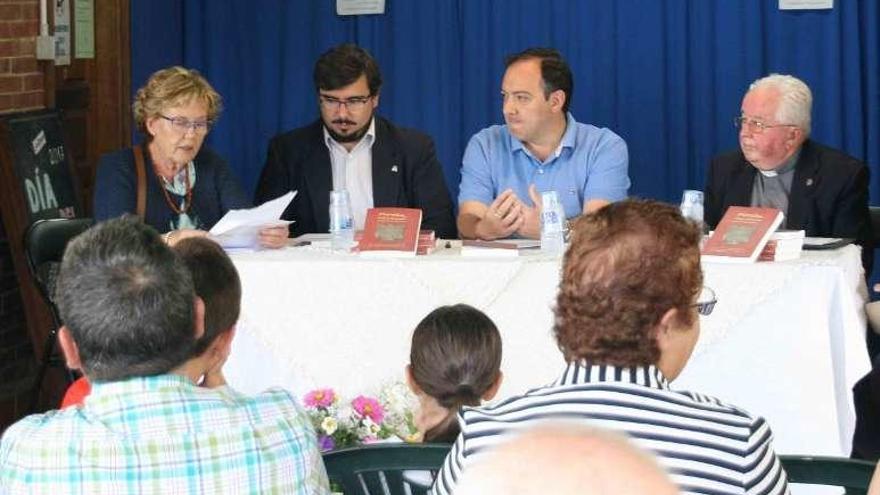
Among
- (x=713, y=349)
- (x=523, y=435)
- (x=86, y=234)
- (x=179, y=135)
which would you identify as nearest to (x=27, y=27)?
(x=179, y=135)

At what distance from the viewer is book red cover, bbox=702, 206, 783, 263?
14.2 ft

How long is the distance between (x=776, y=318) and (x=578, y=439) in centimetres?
323

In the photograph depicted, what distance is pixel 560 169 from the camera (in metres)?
5.36

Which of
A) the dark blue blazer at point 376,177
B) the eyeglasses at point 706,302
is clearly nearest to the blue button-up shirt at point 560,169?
the dark blue blazer at point 376,177

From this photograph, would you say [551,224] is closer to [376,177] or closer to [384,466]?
[376,177]

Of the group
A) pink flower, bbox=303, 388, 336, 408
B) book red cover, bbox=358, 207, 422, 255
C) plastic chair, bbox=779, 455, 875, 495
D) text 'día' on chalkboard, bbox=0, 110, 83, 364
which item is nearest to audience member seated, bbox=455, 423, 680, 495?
plastic chair, bbox=779, 455, 875, 495

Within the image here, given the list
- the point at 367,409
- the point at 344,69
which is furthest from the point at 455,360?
the point at 344,69

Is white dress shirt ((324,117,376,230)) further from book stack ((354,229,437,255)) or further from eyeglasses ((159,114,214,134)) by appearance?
book stack ((354,229,437,255))

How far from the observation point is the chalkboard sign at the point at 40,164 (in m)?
5.56

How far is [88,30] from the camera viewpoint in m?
6.34

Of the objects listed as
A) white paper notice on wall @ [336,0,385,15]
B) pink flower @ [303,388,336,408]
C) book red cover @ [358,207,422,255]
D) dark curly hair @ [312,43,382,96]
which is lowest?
pink flower @ [303,388,336,408]

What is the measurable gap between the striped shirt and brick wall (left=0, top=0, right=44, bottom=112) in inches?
154

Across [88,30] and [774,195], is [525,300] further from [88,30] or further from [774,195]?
[88,30]

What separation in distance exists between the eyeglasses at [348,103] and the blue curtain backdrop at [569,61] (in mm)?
1526
